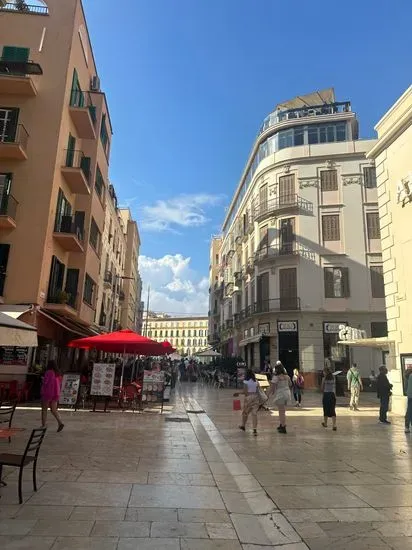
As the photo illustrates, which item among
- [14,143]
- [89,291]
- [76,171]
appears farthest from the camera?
[89,291]

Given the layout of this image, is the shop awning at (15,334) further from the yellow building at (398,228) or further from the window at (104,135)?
the window at (104,135)

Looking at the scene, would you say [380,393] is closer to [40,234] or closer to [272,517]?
[272,517]

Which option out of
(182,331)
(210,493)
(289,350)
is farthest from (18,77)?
(182,331)

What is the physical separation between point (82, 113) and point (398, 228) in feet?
51.0

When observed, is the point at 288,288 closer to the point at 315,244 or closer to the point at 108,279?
the point at 315,244

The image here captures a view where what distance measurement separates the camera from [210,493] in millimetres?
6219

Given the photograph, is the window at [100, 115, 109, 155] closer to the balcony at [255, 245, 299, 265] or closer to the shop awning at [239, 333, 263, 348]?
the balcony at [255, 245, 299, 265]

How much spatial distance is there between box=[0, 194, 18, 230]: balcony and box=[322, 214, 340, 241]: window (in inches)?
927

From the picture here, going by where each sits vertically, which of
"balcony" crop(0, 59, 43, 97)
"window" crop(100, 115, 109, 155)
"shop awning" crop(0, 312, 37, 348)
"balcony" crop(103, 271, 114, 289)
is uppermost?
"window" crop(100, 115, 109, 155)

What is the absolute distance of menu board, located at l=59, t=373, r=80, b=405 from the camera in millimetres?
15336

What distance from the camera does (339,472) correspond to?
7.56 metres

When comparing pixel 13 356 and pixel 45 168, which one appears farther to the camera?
pixel 45 168

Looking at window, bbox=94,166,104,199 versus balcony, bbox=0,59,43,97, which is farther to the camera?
window, bbox=94,166,104,199

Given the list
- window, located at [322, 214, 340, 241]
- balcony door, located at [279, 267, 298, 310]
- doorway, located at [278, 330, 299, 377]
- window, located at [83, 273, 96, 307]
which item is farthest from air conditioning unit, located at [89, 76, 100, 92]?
doorway, located at [278, 330, 299, 377]
